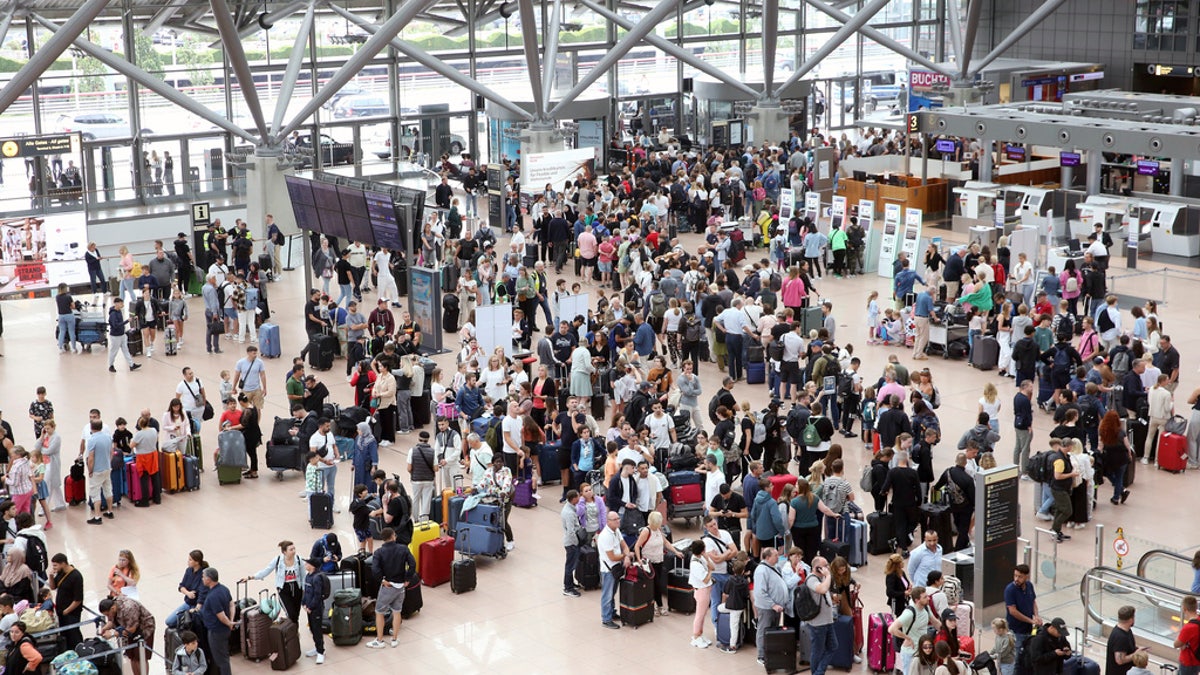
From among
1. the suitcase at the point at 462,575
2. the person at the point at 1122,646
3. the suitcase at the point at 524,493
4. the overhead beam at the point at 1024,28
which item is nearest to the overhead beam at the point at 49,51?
the suitcase at the point at 524,493

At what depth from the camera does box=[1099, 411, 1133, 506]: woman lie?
54.4ft

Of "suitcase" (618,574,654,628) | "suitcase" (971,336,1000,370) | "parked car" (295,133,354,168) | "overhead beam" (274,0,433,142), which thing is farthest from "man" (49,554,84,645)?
"parked car" (295,133,354,168)

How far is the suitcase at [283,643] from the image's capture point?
1312 cm

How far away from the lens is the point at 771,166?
3712cm

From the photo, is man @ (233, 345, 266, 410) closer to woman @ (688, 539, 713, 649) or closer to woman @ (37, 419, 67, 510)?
woman @ (37, 419, 67, 510)

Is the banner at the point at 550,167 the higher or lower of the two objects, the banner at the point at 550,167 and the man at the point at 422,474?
the higher

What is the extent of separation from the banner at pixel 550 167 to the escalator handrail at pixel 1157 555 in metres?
21.4

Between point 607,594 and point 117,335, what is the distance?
1217 cm

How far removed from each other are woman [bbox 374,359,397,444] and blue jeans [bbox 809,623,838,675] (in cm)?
804

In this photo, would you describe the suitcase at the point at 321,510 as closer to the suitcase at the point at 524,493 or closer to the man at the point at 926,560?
the suitcase at the point at 524,493

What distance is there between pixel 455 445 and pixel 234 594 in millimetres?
3296

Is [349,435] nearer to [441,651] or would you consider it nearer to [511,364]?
[511,364]

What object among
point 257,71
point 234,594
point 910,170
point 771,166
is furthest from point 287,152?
point 234,594

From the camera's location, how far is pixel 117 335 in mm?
23203
